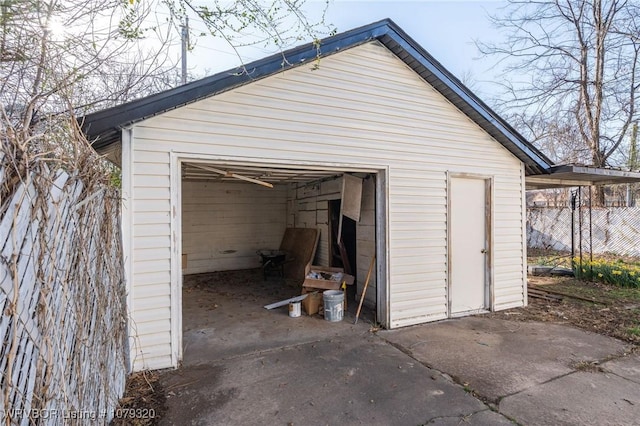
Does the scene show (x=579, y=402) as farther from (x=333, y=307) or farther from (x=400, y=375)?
(x=333, y=307)

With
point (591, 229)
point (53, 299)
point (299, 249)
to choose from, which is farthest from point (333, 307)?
point (591, 229)

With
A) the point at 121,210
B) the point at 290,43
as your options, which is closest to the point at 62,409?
the point at 121,210

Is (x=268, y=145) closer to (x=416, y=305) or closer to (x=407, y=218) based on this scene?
(x=407, y=218)

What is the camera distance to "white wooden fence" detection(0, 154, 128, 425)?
3.77 feet

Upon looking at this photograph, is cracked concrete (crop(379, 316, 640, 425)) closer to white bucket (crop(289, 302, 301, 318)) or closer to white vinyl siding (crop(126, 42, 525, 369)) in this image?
white vinyl siding (crop(126, 42, 525, 369))

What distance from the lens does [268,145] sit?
4043 millimetres

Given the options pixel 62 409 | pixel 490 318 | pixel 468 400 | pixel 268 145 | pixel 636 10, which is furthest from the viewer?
pixel 636 10

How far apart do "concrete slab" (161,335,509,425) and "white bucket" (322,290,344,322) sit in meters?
1.02

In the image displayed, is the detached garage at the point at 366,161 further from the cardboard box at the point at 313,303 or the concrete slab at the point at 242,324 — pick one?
the cardboard box at the point at 313,303

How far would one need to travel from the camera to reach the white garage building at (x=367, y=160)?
3.47 m

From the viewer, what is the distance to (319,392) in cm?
304

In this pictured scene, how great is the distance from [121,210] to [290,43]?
101 inches

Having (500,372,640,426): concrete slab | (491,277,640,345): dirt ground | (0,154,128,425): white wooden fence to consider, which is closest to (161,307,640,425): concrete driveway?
(500,372,640,426): concrete slab

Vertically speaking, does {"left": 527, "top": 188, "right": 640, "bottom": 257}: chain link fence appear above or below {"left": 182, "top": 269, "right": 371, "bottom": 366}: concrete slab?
above
